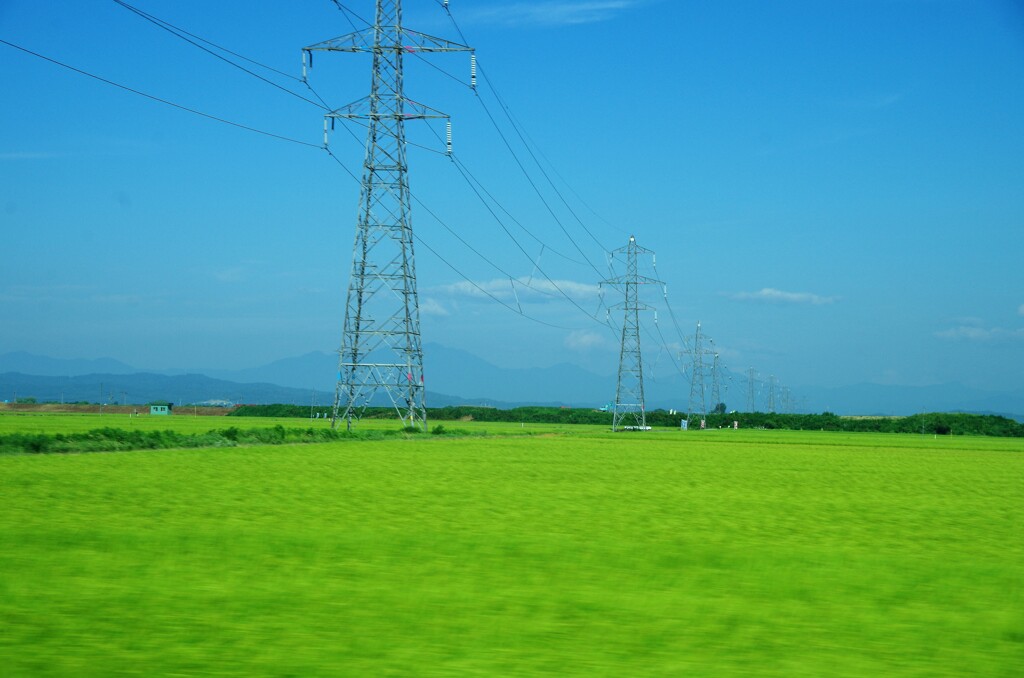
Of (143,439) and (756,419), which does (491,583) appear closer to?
(143,439)

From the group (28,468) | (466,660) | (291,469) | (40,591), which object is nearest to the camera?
(466,660)

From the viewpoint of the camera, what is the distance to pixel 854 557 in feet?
39.1

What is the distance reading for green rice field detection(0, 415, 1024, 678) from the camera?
23.2 ft

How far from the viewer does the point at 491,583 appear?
31.7 ft

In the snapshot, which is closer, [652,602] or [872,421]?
[652,602]

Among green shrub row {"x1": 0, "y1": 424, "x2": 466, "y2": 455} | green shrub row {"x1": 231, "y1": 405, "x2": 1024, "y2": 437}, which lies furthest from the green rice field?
green shrub row {"x1": 231, "y1": 405, "x2": 1024, "y2": 437}

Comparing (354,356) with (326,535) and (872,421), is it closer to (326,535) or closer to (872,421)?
(326,535)

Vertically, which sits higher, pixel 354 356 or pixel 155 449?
pixel 354 356

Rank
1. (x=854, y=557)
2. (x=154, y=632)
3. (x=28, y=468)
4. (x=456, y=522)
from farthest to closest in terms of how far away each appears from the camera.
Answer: (x=28, y=468) → (x=456, y=522) → (x=854, y=557) → (x=154, y=632)

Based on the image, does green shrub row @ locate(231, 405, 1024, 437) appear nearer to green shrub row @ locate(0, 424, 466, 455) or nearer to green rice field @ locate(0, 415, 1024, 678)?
green shrub row @ locate(0, 424, 466, 455)

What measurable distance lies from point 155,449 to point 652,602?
29.2 m

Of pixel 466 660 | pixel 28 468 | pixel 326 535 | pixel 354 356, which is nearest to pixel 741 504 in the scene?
pixel 326 535

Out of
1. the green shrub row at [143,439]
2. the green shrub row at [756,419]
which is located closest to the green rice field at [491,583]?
the green shrub row at [143,439]

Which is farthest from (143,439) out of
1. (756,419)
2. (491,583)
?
(756,419)
